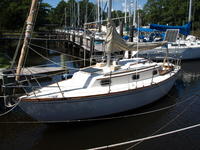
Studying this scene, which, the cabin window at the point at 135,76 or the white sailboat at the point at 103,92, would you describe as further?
the cabin window at the point at 135,76

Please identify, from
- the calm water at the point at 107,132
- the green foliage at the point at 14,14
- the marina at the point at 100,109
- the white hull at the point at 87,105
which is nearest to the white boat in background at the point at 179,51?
the marina at the point at 100,109

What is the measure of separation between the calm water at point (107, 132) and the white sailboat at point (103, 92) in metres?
0.66

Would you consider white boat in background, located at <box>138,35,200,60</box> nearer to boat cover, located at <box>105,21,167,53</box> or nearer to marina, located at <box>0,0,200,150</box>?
marina, located at <box>0,0,200,150</box>

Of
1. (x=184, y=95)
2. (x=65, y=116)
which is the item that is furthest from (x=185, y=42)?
(x=65, y=116)

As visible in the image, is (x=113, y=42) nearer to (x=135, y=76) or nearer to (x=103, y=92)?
(x=135, y=76)

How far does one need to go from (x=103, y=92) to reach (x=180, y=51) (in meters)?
18.6

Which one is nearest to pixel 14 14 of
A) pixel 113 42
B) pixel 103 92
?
pixel 113 42

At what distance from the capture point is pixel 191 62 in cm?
Result: 2569

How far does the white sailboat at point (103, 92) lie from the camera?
27.9ft

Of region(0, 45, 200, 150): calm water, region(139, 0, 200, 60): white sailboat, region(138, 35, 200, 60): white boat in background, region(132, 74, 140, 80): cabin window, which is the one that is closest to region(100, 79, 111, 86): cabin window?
region(132, 74, 140, 80): cabin window

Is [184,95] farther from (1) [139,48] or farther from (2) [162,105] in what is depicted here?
(1) [139,48]

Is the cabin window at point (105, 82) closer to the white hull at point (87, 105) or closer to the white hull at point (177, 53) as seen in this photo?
the white hull at point (87, 105)

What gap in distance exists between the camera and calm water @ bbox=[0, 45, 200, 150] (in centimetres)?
828

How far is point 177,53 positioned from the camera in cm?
2486
